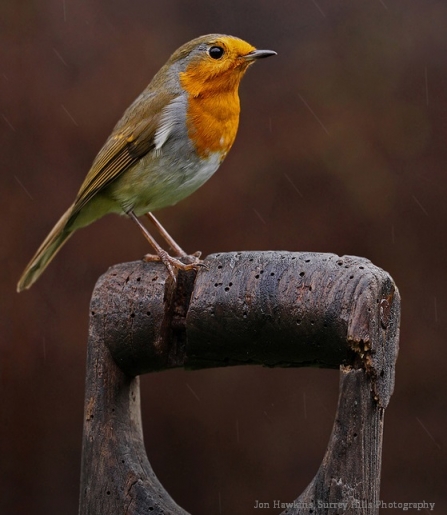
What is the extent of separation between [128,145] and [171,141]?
18cm

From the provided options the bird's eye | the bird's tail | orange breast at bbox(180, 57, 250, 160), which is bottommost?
the bird's tail

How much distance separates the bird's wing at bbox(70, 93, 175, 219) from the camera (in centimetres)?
374

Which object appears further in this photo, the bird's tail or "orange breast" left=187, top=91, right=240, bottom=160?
the bird's tail

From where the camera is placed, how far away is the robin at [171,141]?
3695mm

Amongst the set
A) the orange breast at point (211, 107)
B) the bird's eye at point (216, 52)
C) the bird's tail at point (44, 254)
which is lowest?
the bird's tail at point (44, 254)

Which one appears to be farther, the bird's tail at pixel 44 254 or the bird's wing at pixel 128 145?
the bird's tail at pixel 44 254

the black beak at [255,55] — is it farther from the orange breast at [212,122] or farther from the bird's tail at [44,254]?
the bird's tail at [44,254]

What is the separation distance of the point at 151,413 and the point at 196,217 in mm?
1014

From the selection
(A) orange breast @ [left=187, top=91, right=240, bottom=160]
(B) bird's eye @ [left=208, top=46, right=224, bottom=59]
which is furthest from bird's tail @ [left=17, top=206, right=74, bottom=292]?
(B) bird's eye @ [left=208, top=46, right=224, bottom=59]

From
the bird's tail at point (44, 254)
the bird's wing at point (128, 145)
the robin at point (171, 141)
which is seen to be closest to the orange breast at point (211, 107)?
the robin at point (171, 141)

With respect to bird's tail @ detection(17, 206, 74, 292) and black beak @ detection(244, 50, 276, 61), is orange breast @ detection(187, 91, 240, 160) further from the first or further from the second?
bird's tail @ detection(17, 206, 74, 292)

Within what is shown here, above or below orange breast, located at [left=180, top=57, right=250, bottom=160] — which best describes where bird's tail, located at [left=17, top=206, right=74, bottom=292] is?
below

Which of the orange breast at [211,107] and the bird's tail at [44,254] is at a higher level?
the orange breast at [211,107]

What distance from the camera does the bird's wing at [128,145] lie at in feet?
12.3
